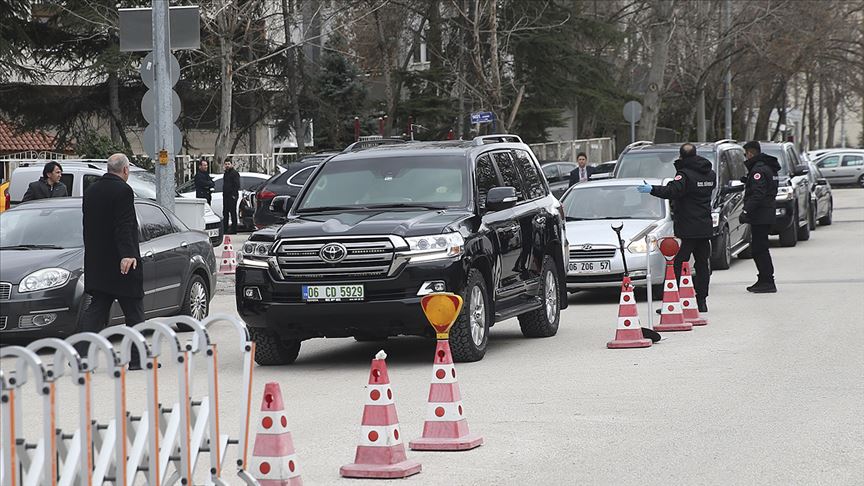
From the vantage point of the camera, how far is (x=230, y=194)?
1395 inches

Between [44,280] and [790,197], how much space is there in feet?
58.8

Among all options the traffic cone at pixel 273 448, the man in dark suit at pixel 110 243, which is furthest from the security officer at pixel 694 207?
the traffic cone at pixel 273 448

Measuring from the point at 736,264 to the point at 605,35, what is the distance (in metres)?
31.7

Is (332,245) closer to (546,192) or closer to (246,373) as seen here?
(546,192)

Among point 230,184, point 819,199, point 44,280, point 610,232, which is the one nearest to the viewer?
point 44,280

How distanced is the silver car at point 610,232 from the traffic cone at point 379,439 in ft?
33.7

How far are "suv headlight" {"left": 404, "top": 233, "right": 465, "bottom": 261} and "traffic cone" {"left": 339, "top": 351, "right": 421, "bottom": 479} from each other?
4.40 m

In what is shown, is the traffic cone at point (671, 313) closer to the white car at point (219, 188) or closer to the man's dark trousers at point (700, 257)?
the man's dark trousers at point (700, 257)

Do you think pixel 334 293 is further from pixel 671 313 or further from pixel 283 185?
pixel 283 185

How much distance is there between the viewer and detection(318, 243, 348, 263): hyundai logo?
1225 cm

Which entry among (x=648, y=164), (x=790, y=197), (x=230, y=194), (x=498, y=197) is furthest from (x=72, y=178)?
(x=498, y=197)

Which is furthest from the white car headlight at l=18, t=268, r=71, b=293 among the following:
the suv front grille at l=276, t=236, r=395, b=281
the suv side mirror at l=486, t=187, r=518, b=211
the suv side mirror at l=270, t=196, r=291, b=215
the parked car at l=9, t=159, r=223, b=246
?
the parked car at l=9, t=159, r=223, b=246

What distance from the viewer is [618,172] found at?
24.5m

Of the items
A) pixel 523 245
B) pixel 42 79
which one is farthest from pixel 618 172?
pixel 42 79
